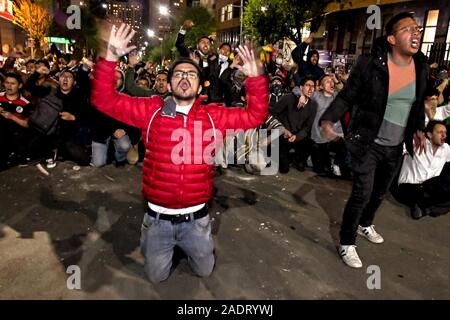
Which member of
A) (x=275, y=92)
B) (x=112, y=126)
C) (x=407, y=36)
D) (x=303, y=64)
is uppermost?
(x=407, y=36)

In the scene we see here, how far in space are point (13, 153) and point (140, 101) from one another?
4.48 meters

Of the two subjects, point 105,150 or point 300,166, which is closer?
point 105,150

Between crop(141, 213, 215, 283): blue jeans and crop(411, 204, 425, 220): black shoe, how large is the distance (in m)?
2.97

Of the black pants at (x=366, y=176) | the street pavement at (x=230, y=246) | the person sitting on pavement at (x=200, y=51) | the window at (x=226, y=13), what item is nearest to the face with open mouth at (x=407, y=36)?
the black pants at (x=366, y=176)

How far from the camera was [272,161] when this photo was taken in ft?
20.9

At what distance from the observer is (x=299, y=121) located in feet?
21.0

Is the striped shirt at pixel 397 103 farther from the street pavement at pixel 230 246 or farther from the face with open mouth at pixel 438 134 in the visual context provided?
the face with open mouth at pixel 438 134

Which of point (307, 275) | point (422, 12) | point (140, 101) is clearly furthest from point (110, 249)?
point (422, 12)

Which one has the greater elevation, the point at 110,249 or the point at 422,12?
the point at 422,12

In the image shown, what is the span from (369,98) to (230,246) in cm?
199

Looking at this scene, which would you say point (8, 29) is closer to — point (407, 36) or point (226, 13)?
point (226, 13)

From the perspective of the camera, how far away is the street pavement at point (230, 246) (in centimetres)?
302

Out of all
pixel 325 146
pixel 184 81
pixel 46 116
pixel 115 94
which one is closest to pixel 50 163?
pixel 46 116

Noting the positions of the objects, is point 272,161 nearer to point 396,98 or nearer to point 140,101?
point 396,98
